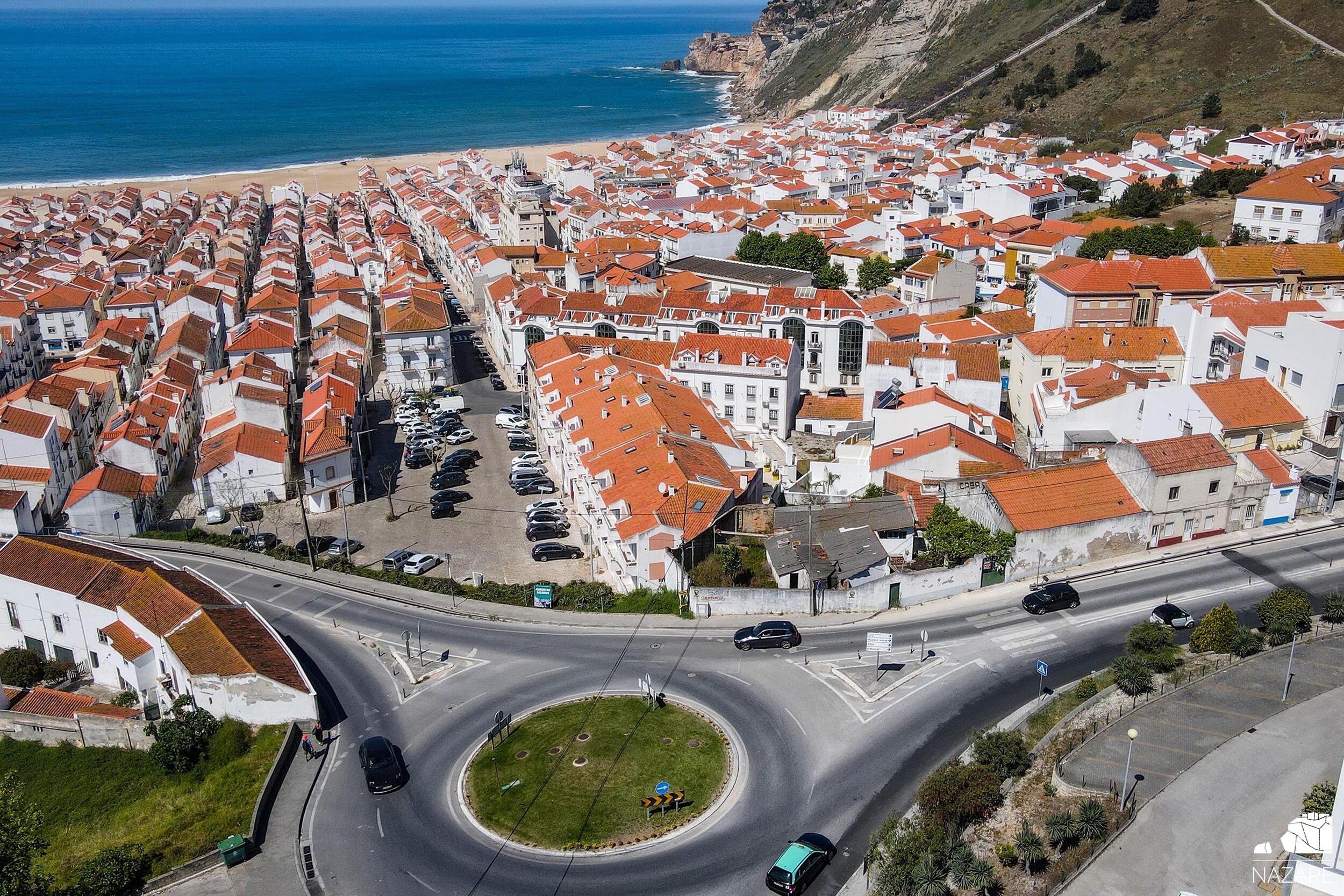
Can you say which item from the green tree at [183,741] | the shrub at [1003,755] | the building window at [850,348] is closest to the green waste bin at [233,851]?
the green tree at [183,741]

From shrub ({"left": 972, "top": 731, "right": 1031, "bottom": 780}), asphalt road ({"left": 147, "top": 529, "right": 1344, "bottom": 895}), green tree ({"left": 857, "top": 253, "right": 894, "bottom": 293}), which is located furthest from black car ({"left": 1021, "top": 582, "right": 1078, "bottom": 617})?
green tree ({"left": 857, "top": 253, "right": 894, "bottom": 293})

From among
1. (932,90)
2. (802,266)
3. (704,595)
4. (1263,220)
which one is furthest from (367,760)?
(932,90)

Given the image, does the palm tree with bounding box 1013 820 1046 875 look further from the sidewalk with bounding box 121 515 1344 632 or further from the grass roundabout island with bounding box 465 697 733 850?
the sidewalk with bounding box 121 515 1344 632

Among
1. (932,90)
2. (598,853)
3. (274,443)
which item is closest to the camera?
(598,853)

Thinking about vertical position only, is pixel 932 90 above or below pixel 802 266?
above

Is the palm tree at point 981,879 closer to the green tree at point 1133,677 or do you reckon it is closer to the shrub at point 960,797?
the shrub at point 960,797

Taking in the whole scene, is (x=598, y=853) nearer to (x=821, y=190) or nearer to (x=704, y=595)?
(x=704, y=595)

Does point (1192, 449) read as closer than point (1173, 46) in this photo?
Yes
